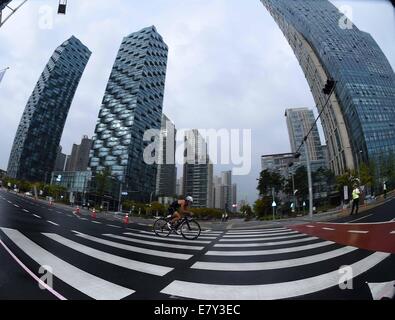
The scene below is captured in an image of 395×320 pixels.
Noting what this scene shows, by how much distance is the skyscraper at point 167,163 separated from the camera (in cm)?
363

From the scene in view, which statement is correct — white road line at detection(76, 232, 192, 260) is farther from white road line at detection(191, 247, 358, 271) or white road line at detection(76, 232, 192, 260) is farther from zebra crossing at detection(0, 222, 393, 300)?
white road line at detection(191, 247, 358, 271)

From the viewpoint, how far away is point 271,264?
2.90 metres

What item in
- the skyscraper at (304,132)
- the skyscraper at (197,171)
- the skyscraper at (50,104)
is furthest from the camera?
the skyscraper at (50,104)

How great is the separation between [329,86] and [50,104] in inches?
237

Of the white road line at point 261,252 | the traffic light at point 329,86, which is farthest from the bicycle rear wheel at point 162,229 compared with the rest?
the traffic light at point 329,86

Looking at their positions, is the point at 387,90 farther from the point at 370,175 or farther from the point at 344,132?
the point at 370,175

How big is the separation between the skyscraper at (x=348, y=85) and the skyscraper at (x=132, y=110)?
3.13 m

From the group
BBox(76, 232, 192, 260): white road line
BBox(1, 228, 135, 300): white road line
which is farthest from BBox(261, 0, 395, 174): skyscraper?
BBox(1, 228, 135, 300): white road line

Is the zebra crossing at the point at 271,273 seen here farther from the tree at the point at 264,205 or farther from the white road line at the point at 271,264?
the tree at the point at 264,205

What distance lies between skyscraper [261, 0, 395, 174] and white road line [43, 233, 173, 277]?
2976mm

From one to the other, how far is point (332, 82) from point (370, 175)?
1.85 metres
